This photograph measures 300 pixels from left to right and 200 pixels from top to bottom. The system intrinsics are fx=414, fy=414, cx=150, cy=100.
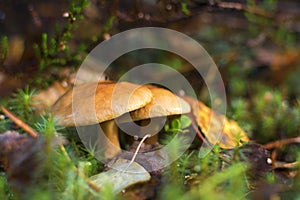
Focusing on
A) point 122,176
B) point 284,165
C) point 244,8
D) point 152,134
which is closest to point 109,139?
point 152,134

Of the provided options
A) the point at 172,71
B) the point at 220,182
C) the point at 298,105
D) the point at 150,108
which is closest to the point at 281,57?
the point at 298,105

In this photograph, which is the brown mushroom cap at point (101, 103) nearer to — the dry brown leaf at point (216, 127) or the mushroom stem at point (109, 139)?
the mushroom stem at point (109, 139)

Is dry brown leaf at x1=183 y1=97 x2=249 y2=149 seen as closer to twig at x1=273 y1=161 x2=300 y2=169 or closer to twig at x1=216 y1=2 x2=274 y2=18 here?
twig at x1=273 y1=161 x2=300 y2=169

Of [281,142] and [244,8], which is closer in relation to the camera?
[281,142]

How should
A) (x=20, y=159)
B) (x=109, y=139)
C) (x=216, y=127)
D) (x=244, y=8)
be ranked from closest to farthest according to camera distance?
(x=20, y=159), (x=109, y=139), (x=216, y=127), (x=244, y=8)

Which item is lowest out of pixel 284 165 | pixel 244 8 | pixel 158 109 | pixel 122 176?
pixel 284 165

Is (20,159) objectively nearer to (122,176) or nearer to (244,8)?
(122,176)

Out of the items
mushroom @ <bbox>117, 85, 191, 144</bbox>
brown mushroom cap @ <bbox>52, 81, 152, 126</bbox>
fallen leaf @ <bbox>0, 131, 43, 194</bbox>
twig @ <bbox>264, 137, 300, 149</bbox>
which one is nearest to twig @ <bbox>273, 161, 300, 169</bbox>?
twig @ <bbox>264, 137, 300, 149</bbox>
